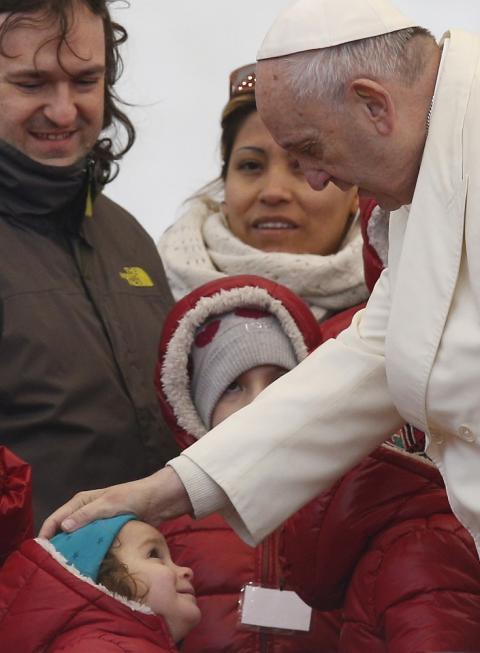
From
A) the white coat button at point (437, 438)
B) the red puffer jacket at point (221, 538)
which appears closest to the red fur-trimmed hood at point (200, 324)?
the red puffer jacket at point (221, 538)

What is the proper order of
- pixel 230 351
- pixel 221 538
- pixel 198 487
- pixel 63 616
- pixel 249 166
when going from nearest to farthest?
1. pixel 63 616
2. pixel 198 487
3. pixel 221 538
4. pixel 230 351
5. pixel 249 166

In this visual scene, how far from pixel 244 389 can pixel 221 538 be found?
0.97 feet

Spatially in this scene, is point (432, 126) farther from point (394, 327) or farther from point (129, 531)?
point (129, 531)

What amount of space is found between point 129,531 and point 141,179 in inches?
66.7

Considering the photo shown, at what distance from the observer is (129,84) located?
11.1 ft

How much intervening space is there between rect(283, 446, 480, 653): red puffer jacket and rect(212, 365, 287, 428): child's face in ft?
1.19

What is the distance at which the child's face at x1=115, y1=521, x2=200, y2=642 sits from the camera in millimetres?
2045

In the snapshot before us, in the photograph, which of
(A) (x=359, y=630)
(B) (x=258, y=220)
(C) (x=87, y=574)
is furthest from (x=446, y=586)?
(B) (x=258, y=220)

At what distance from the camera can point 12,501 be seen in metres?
2.09

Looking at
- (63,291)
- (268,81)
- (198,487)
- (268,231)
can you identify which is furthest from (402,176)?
(268,231)

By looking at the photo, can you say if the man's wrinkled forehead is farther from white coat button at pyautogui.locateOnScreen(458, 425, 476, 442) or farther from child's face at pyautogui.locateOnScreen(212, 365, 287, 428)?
child's face at pyautogui.locateOnScreen(212, 365, 287, 428)

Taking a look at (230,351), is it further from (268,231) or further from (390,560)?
(390,560)

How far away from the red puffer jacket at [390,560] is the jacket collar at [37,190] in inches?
32.0

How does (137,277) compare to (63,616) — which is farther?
(137,277)
